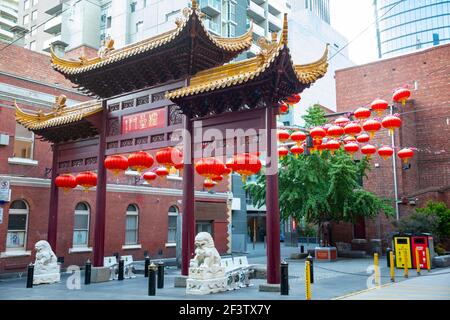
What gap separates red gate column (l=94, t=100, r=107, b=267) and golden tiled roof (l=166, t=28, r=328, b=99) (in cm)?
435

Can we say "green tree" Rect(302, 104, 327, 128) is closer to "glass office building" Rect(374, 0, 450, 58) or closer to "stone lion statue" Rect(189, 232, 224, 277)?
"stone lion statue" Rect(189, 232, 224, 277)

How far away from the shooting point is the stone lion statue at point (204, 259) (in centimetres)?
1266

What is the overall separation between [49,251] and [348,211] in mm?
16388

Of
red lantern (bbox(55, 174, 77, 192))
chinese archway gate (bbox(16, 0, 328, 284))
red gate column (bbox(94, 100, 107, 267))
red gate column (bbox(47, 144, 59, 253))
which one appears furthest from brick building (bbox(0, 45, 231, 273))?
red gate column (bbox(94, 100, 107, 267))

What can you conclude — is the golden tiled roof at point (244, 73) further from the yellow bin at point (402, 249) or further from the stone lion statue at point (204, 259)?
the yellow bin at point (402, 249)

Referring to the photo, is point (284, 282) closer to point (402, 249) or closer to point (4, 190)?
point (402, 249)

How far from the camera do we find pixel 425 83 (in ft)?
100

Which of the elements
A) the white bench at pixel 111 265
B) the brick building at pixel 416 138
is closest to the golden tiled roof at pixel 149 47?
the white bench at pixel 111 265

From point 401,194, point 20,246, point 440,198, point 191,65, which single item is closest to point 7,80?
point 20,246

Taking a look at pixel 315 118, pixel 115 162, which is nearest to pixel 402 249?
pixel 315 118

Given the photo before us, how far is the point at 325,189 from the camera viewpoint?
25047 mm

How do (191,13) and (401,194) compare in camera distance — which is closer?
(191,13)

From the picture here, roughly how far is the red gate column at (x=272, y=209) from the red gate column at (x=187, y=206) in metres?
2.72

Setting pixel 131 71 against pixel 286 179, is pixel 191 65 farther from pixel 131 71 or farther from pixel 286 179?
pixel 286 179
